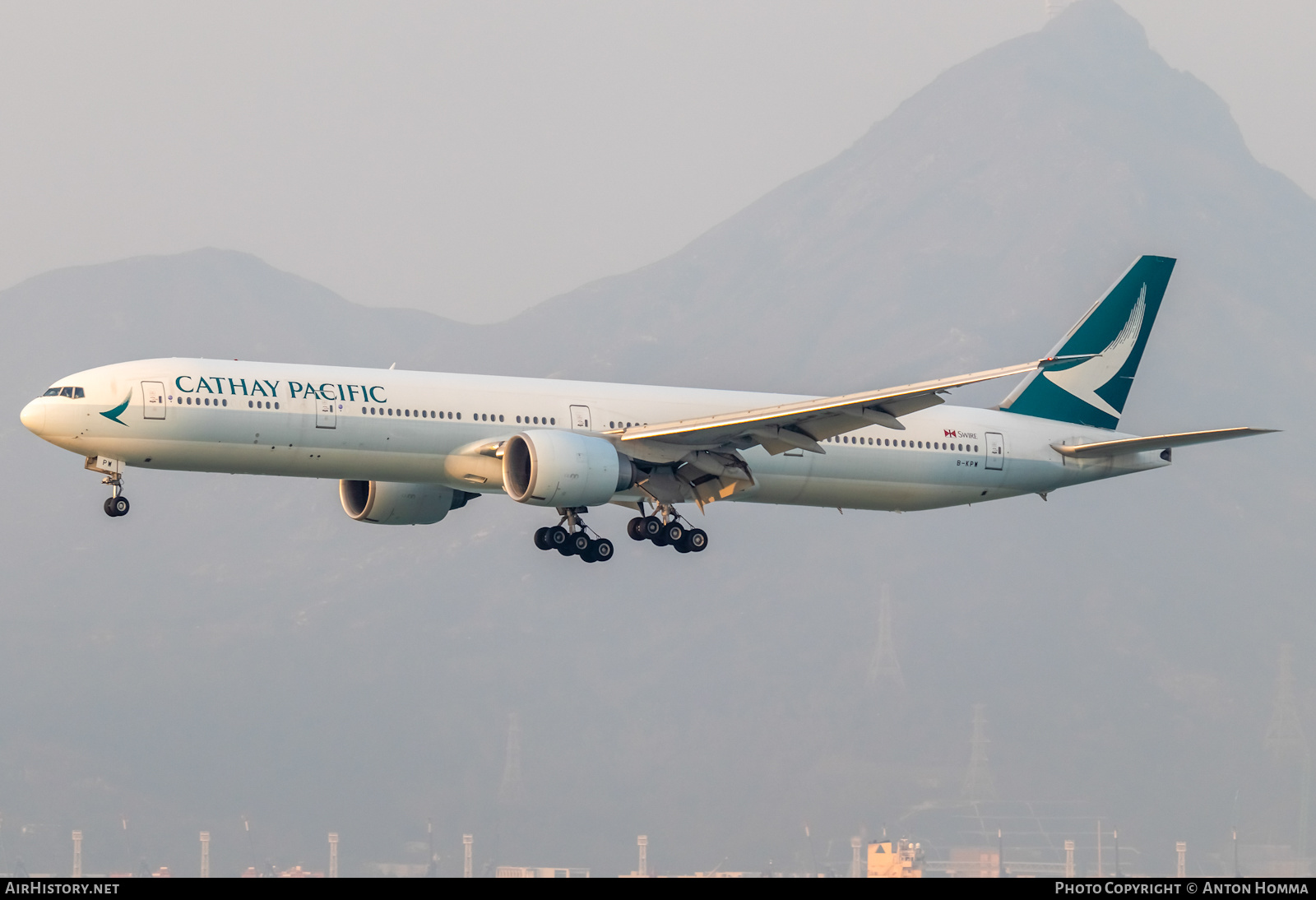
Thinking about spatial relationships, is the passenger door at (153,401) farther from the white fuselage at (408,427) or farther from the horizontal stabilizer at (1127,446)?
the horizontal stabilizer at (1127,446)

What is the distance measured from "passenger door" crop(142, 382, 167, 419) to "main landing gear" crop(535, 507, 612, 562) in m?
12.1

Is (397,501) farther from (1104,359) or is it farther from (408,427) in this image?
(1104,359)

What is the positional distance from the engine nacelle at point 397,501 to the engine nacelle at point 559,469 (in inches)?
259

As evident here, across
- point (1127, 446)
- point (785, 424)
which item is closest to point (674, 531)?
point (785, 424)

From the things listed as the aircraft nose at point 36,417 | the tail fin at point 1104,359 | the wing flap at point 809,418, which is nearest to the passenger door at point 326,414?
the aircraft nose at point 36,417

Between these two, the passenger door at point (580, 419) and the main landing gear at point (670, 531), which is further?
the main landing gear at point (670, 531)

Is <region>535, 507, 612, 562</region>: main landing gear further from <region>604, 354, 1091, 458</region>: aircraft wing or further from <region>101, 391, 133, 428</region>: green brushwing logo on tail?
→ <region>101, 391, 133, 428</region>: green brushwing logo on tail

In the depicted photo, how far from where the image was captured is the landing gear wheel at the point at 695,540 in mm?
54812

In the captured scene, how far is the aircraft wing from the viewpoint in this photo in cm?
5000

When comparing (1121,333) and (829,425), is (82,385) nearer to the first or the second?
(829,425)

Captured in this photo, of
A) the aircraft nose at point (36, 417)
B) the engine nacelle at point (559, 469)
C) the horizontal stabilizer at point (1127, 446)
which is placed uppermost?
the horizontal stabilizer at point (1127, 446)

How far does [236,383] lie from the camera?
48.8 meters
